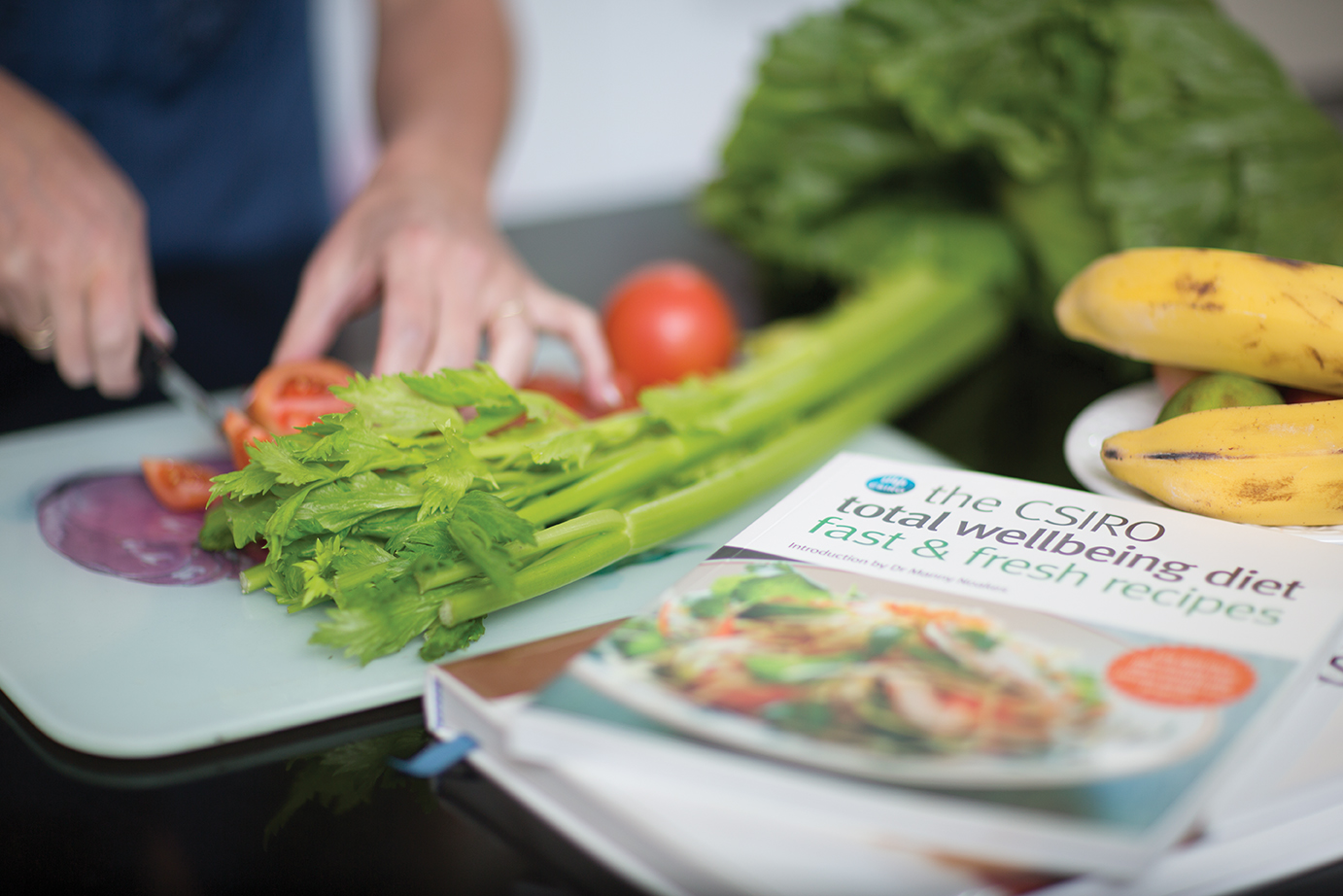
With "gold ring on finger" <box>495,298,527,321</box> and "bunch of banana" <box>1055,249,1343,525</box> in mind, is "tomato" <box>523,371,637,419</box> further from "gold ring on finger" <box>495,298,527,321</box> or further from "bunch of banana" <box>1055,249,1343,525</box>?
"bunch of banana" <box>1055,249,1343,525</box>

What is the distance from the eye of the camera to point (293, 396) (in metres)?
1.00

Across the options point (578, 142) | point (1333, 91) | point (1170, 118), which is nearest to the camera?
point (1170, 118)

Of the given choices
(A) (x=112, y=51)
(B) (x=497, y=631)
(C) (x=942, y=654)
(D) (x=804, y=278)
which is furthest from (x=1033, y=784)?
(A) (x=112, y=51)

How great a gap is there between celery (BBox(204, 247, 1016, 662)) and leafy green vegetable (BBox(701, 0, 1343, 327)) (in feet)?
1.74

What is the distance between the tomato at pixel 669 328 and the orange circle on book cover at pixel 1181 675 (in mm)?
895

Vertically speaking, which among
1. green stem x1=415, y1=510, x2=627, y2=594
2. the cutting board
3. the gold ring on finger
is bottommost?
the cutting board

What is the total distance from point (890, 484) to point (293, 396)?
59 cm

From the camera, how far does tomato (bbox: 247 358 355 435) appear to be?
965 millimetres

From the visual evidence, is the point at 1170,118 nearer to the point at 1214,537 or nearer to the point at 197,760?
the point at 1214,537

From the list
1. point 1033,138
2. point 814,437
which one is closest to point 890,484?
point 814,437

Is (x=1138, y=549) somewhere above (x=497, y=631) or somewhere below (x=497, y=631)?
above

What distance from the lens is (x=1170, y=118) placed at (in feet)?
3.93

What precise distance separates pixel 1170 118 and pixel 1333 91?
183 centimetres

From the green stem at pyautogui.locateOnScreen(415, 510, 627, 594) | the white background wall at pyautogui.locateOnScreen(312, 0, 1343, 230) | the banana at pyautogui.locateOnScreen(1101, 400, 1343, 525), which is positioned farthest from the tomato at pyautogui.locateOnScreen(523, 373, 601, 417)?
the white background wall at pyautogui.locateOnScreen(312, 0, 1343, 230)
